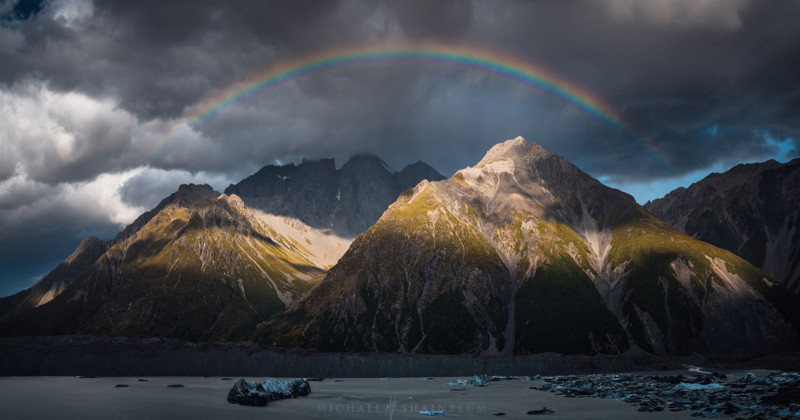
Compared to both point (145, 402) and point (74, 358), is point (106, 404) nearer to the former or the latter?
Result: point (145, 402)

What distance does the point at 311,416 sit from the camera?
59.0 meters

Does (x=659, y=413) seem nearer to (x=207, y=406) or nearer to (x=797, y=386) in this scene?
(x=797, y=386)

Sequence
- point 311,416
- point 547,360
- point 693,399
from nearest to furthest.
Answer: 1. point 311,416
2. point 693,399
3. point 547,360

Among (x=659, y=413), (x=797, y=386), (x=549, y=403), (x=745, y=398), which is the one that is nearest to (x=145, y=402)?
(x=549, y=403)

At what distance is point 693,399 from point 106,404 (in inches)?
3315

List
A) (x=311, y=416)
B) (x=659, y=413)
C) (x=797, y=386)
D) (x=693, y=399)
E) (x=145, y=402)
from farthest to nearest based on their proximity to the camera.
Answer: (x=145, y=402)
(x=797, y=386)
(x=693, y=399)
(x=311, y=416)
(x=659, y=413)

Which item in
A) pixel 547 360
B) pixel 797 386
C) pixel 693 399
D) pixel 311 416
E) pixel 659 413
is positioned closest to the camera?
pixel 659 413

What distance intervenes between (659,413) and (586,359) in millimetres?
152304

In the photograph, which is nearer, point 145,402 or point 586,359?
point 145,402

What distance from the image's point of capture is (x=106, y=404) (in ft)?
238

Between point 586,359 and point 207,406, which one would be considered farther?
point 586,359

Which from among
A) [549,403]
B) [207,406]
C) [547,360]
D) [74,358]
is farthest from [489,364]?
[74,358]

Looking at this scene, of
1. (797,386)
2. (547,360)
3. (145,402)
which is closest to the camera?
(797,386)

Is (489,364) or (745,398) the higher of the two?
(745,398)
